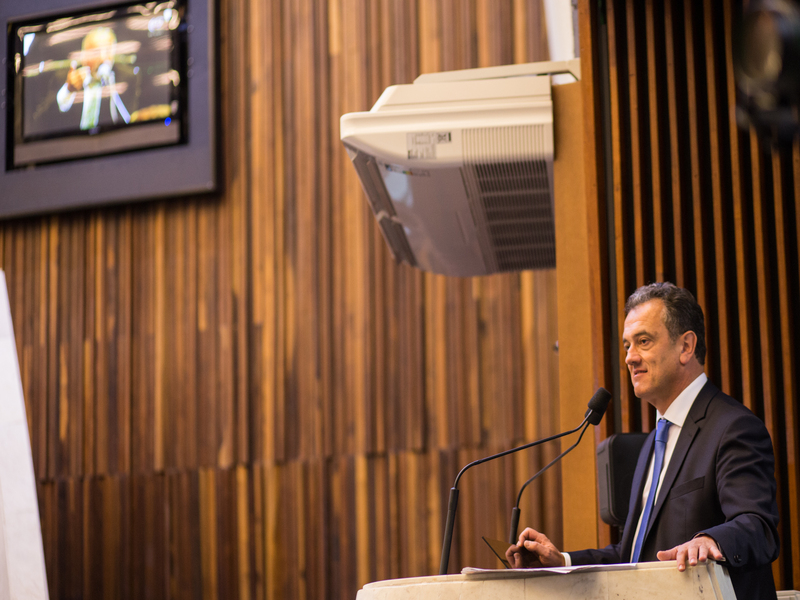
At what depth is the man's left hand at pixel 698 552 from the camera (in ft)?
5.21

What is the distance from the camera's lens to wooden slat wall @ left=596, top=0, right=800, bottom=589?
9.31 ft

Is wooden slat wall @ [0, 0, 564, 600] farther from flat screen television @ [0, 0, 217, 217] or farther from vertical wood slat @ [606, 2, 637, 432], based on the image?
vertical wood slat @ [606, 2, 637, 432]

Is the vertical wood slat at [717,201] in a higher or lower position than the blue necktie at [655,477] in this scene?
higher

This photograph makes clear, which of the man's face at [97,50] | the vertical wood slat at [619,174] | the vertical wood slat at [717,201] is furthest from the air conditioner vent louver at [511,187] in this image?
the man's face at [97,50]

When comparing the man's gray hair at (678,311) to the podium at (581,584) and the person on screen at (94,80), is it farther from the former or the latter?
the person on screen at (94,80)

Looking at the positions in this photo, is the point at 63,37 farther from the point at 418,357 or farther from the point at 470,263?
the point at 470,263

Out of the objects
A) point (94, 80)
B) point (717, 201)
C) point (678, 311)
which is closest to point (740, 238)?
point (717, 201)

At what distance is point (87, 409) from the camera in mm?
6094

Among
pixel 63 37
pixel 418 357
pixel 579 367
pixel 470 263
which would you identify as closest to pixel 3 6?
pixel 63 37

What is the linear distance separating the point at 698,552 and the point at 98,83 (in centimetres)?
569

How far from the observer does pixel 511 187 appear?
3.19 metres

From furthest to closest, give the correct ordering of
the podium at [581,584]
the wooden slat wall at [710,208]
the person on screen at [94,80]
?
the person on screen at [94,80] < the wooden slat wall at [710,208] < the podium at [581,584]

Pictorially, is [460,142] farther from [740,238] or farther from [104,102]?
[104,102]

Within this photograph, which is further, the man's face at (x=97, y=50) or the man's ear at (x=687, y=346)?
the man's face at (x=97, y=50)
